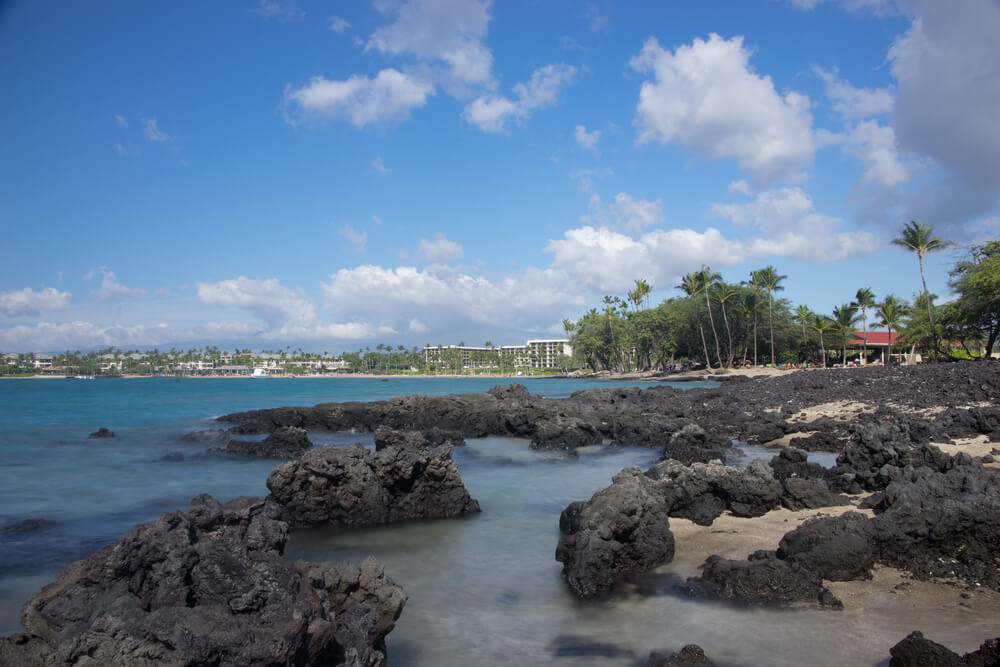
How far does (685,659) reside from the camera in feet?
18.3

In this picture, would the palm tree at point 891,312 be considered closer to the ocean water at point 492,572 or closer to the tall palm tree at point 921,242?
the tall palm tree at point 921,242

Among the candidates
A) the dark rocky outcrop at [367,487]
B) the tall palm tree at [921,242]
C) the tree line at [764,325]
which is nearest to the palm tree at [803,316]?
the tree line at [764,325]

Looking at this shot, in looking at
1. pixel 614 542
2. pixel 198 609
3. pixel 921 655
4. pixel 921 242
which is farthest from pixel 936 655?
pixel 921 242

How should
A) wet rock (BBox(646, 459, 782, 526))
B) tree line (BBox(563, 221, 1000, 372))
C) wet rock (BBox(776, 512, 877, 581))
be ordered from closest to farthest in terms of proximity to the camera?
wet rock (BBox(776, 512, 877, 581)) < wet rock (BBox(646, 459, 782, 526)) < tree line (BBox(563, 221, 1000, 372))

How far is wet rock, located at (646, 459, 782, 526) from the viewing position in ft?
34.2

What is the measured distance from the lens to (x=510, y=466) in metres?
18.7

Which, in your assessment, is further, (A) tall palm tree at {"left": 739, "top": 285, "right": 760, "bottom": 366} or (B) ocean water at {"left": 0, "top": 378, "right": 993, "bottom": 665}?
(A) tall palm tree at {"left": 739, "top": 285, "right": 760, "bottom": 366}

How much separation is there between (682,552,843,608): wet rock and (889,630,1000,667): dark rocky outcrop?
1.56 metres

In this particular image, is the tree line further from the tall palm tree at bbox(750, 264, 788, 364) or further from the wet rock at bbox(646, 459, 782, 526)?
Answer: the wet rock at bbox(646, 459, 782, 526)

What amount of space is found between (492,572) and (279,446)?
14.2 meters

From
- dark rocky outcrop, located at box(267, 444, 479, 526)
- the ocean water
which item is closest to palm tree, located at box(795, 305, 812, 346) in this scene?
the ocean water

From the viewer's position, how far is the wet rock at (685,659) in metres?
5.55

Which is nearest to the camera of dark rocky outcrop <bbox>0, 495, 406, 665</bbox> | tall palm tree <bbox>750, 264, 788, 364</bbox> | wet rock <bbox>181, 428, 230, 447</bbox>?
dark rocky outcrop <bbox>0, 495, 406, 665</bbox>

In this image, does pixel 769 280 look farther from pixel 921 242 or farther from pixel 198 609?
pixel 198 609
